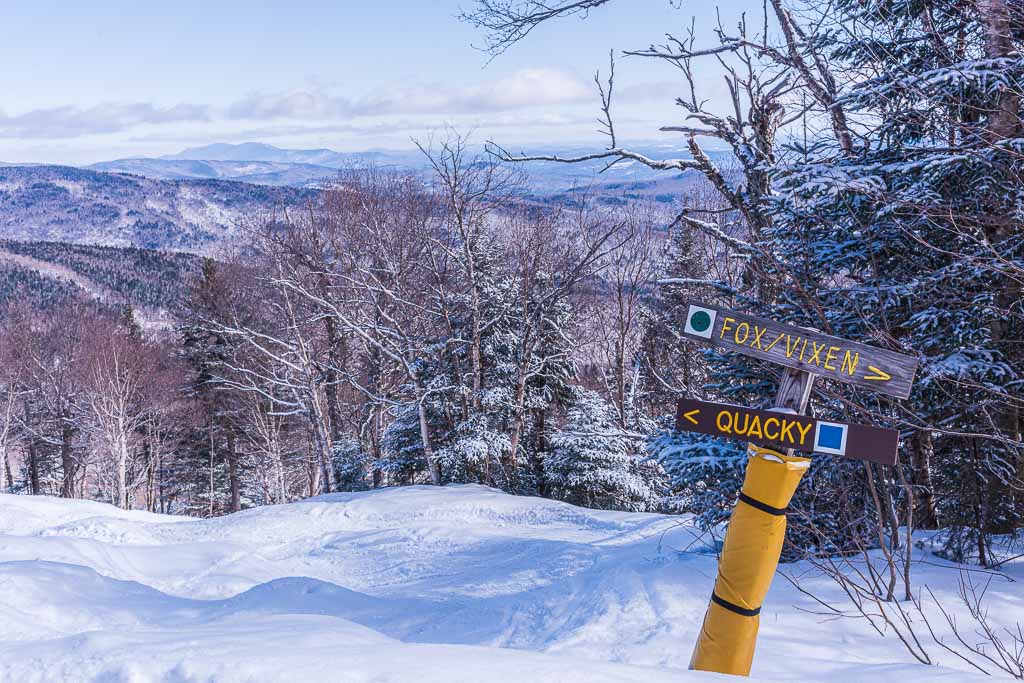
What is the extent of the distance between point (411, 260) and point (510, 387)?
14.5ft

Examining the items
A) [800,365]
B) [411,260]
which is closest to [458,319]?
[411,260]

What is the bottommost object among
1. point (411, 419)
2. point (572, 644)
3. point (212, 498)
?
point (212, 498)

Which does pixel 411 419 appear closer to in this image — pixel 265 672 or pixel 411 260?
pixel 411 260

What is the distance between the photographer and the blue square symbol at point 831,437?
3.21 m

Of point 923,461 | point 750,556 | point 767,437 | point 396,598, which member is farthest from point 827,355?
point 396,598

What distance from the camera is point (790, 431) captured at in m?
3.28

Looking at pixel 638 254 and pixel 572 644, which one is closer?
pixel 572 644

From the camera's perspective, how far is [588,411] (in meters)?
16.5

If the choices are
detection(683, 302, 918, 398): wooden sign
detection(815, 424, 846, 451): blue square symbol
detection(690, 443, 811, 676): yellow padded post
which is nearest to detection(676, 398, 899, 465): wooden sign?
detection(815, 424, 846, 451): blue square symbol

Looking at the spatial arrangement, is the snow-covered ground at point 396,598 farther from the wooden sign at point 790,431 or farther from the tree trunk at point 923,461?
the wooden sign at point 790,431

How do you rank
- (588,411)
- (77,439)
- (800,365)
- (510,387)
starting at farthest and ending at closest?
1. (77,439)
2. (510,387)
3. (588,411)
4. (800,365)

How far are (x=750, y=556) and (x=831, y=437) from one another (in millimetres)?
762

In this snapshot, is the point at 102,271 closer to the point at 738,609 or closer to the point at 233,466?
the point at 233,466

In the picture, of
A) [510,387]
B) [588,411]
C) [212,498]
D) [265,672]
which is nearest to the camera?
[265,672]
